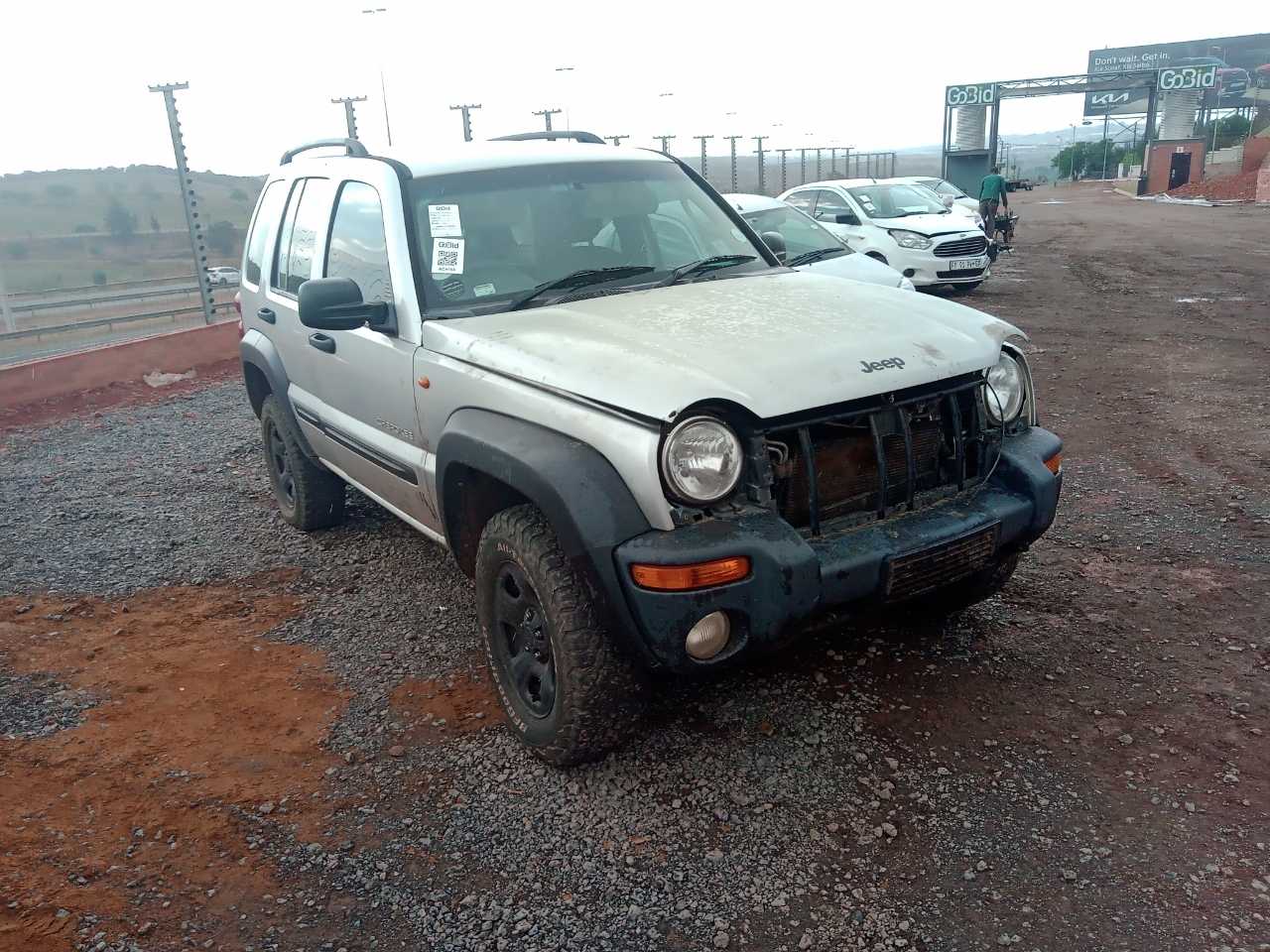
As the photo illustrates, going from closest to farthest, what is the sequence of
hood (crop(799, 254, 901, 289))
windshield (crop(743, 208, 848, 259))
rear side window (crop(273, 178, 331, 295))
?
1. rear side window (crop(273, 178, 331, 295))
2. hood (crop(799, 254, 901, 289))
3. windshield (crop(743, 208, 848, 259))

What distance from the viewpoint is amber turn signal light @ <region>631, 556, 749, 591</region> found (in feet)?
8.36

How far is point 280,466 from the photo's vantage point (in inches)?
222

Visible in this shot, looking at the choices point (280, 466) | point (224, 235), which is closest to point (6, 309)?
point (224, 235)

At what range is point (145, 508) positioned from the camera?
6184 millimetres

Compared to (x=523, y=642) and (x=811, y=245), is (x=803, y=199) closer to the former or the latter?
(x=811, y=245)

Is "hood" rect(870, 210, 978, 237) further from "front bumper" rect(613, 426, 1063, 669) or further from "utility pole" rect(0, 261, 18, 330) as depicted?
Answer: "utility pole" rect(0, 261, 18, 330)

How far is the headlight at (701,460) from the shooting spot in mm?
2629

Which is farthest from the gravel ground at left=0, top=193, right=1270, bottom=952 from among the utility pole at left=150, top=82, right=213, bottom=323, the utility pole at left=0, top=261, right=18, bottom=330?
the utility pole at left=0, top=261, right=18, bottom=330

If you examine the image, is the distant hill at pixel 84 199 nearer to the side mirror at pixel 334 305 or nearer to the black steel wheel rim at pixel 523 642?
the side mirror at pixel 334 305

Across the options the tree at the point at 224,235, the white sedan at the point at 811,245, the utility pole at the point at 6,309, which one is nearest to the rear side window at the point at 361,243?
the white sedan at the point at 811,245

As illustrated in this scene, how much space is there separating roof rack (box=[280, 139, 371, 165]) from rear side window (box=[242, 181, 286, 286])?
0.24 m

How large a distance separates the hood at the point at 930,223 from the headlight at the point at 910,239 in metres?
0.06

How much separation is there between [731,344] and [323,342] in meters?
2.16

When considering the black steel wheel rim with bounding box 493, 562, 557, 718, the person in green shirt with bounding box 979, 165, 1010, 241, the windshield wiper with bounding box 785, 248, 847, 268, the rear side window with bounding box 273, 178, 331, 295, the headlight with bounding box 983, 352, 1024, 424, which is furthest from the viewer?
the person in green shirt with bounding box 979, 165, 1010, 241
